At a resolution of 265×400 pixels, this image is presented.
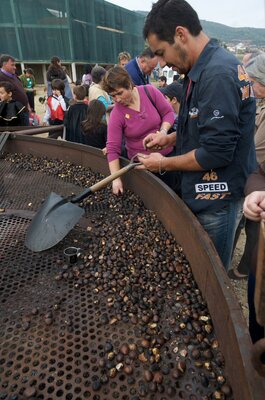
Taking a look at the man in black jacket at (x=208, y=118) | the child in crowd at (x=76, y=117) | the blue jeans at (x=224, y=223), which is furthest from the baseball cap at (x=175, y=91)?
the blue jeans at (x=224, y=223)

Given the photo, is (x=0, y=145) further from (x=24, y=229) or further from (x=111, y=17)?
(x=111, y=17)

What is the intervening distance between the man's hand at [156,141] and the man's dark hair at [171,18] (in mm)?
895

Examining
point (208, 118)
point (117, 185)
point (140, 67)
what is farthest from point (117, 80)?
point (140, 67)

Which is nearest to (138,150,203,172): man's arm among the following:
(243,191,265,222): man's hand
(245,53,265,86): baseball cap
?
(243,191,265,222): man's hand

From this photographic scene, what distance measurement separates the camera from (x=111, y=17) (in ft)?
96.8

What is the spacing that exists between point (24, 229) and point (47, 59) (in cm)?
2603

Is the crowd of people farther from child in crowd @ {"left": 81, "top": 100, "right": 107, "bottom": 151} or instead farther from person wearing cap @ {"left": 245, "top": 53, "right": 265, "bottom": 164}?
child in crowd @ {"left": 81, "top": 100, "right": 107, "bottom": 151}

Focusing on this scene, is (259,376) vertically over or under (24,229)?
over

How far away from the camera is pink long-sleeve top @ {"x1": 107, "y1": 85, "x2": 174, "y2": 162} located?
2.68 meters

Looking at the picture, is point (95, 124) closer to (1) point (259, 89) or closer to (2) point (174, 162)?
(1) point (259, 89)

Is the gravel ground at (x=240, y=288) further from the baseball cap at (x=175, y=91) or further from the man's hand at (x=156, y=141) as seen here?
the baseball cap at (x=175, y=91)

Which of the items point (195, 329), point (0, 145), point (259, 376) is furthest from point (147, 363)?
point (0, 145)

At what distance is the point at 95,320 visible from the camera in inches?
65.2

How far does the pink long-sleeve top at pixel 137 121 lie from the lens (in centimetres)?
268
